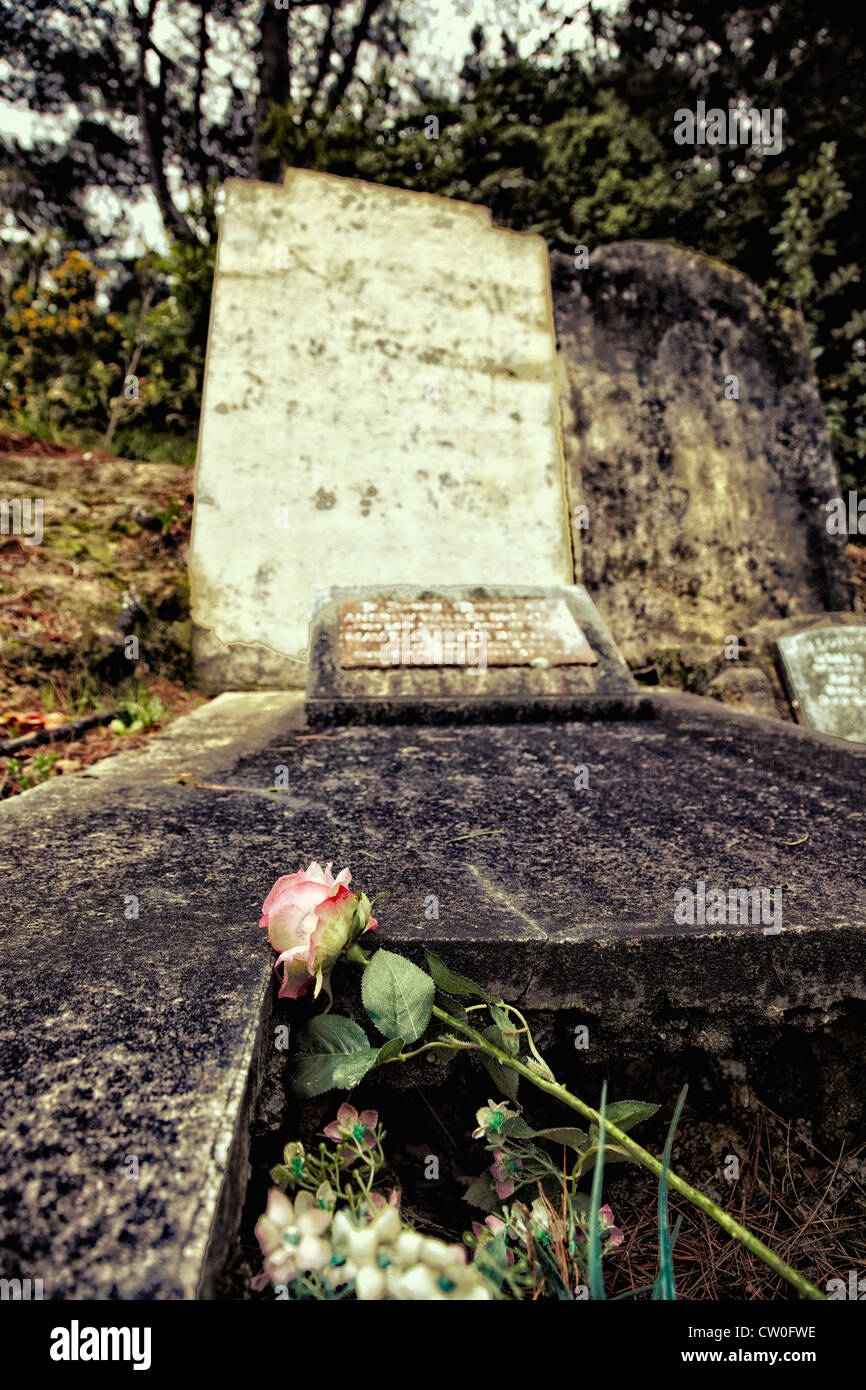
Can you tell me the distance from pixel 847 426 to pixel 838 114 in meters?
3.51

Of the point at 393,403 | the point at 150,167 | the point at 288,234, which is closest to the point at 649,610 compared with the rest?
the point at 393,403

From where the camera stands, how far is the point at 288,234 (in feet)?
12.3

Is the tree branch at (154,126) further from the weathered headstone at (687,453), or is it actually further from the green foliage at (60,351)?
the weathered headstone at (687,453)

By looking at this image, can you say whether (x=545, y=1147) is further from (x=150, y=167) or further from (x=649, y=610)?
(x=150, y=167)

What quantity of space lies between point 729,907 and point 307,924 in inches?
22.8

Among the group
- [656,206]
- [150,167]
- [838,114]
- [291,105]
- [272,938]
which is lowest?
[272,938]

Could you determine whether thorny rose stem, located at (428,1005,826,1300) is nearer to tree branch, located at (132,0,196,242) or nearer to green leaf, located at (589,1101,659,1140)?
green leaf, located at (589,1101,659,1140)

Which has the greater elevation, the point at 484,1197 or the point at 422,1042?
the point at 422,1042

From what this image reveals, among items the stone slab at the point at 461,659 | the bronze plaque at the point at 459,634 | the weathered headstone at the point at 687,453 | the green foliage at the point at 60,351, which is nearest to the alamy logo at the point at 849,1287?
the stone slab at the point at 461,659

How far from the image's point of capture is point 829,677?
9.57 feet

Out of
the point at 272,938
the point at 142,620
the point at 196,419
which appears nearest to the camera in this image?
the point at 272,938

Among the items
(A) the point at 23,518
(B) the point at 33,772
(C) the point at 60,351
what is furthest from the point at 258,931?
(C) the point at 60,351

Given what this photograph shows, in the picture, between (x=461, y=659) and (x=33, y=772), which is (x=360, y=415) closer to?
(x=461, y=659)

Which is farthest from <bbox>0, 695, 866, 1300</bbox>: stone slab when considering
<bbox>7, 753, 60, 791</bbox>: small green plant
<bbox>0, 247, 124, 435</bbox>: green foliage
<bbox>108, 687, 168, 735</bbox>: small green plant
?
<bbox>0, 247, 124, 435</bbox>: green foliage
